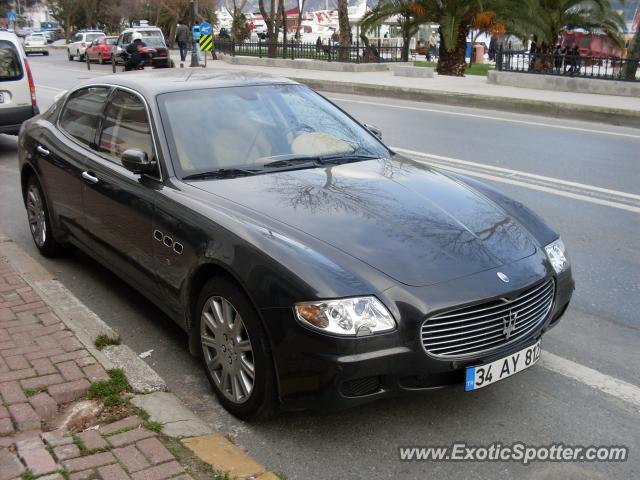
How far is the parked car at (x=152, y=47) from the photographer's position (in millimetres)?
32469

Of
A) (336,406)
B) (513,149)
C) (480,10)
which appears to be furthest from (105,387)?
(480,10)

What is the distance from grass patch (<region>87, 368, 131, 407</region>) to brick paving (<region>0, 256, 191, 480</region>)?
0.04 meters

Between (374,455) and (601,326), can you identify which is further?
(601,326)

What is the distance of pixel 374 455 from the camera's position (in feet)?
10.7

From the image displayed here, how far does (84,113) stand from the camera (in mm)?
5441

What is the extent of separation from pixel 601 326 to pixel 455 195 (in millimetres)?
1393

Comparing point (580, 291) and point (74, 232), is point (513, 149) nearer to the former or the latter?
point (580, 291)

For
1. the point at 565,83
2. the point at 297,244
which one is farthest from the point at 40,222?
the point at 565,83

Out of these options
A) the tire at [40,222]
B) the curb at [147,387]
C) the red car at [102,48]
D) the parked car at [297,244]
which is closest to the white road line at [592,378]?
the parked car at [297,244]

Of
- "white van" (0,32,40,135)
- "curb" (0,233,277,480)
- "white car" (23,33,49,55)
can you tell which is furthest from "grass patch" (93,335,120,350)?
"white car" (23,33,49,55)

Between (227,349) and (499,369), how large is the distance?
1.30m

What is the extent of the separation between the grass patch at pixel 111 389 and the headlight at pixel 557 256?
2.28 metres

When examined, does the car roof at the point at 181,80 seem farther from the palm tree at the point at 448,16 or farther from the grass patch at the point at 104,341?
the palm tree at the point at 448,16

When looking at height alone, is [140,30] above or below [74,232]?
above
